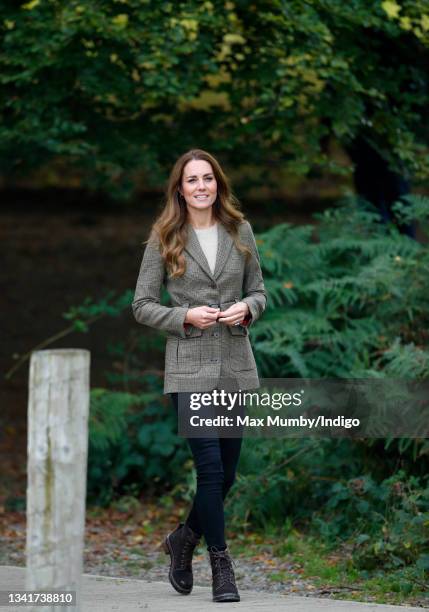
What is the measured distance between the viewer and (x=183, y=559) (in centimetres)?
568

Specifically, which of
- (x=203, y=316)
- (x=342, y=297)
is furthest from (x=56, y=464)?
(x=342, y=297)

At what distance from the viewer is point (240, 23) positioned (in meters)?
9.45

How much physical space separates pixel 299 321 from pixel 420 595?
309cm

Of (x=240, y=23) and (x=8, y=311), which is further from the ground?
(x=240, y=23)

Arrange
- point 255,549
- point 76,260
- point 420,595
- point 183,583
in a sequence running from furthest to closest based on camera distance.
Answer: point 76,260 → point 255,549 → point 420,595 → point 183,583

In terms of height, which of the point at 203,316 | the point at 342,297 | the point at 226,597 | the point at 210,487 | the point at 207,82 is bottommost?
the point at 226,597

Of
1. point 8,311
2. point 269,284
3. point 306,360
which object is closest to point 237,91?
point 269,284

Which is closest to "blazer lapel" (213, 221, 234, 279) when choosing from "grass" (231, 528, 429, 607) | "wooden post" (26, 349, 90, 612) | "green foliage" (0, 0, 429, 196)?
"wooden post" (26, 349, 90, 612)

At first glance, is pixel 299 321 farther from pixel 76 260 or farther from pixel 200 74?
pixel 76 260

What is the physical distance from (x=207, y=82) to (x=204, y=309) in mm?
4951

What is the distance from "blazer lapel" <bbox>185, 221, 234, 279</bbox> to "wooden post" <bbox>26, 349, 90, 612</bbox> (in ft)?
5.42

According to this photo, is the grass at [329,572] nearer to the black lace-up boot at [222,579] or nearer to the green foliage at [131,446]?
the black lace-up boot at [222,579]

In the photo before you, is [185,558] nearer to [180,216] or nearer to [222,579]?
[222,579]

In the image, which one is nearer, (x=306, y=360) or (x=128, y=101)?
(x=306, y=360)
